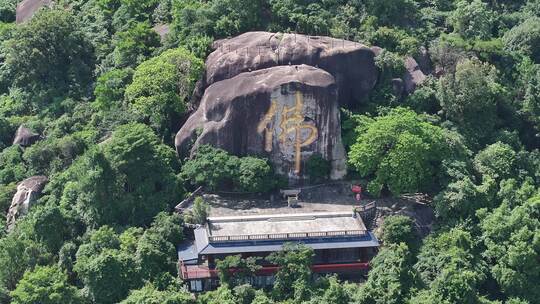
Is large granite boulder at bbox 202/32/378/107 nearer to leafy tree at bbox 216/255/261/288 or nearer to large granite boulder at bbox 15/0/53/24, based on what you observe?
leafy tree at bbox 216/255/261/288

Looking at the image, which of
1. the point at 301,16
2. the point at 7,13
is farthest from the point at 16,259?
the point at 7,13

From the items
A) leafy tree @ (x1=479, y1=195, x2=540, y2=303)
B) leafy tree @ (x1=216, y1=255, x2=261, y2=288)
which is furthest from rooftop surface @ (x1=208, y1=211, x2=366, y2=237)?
leafy tree @ (x1=479, y1=195, x2=540, y2=303)

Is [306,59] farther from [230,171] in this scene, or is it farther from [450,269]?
[450,269]

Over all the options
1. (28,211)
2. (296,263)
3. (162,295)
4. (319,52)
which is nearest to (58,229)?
(28,211)

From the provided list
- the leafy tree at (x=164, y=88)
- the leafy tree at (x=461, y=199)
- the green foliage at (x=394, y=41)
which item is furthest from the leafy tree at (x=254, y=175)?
the green foliage at (x=394, y=41)

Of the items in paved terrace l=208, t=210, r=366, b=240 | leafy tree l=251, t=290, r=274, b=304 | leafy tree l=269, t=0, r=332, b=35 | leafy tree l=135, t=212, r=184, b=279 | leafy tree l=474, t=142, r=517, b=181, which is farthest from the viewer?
leafy tree l=269, t=0, r=332, b=35

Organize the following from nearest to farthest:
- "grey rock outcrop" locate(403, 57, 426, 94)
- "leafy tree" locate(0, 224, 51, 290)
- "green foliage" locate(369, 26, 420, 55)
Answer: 1. "leafy tree" locate(0, 224, 51, 290)
2. "grey rock outcrop" locate(403, 57, 426, 94)
3. "green foliage" locate(369, 26, 420, 55)
